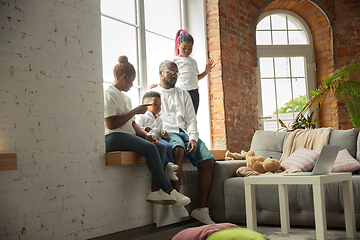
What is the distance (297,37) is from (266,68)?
793 millimetres

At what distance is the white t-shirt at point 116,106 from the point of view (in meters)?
2.63

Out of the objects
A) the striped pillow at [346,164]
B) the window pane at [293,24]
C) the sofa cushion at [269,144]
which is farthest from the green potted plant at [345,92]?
the striped pillow at [346,164]

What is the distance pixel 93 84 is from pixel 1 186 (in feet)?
3.04

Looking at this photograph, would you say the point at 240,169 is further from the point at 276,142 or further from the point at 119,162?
the point at 119,162

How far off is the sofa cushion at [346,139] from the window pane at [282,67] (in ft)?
7.45

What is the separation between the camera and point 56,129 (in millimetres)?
2268

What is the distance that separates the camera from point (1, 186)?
76.9 inches

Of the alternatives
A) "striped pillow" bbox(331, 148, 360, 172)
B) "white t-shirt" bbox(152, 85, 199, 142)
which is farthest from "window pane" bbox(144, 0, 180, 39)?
"striped pillow" bbox(331, 148, 360, 172)

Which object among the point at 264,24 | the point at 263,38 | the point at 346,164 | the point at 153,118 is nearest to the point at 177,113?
the point at 153,118

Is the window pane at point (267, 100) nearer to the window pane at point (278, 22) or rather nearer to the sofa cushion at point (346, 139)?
the window pane at point (278, 22)

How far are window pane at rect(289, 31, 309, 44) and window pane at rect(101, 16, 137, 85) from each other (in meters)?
2.86

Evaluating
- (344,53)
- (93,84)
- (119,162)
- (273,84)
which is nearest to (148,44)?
(93,84)

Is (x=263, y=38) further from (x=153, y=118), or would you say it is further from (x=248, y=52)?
(x=153, y=118)

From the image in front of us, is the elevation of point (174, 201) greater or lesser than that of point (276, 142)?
lesser
